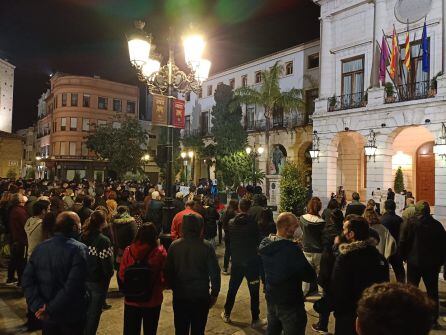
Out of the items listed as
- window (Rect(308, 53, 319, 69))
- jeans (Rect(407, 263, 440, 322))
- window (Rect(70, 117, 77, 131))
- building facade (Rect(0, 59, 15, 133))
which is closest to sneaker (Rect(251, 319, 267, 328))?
jeans (Rect(407, 263, 440, 322))

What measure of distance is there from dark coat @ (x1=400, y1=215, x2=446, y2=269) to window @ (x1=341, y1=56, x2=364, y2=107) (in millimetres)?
17261

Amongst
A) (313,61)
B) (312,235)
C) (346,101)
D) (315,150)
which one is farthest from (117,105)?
(312,235)

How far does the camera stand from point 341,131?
22.2 meters

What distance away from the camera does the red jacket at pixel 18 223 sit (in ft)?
22.8

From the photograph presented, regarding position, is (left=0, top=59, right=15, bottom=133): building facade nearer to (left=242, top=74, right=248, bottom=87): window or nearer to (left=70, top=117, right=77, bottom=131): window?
(left=70, top=117, right=77, bottom=131): window

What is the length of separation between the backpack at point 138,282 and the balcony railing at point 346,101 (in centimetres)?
2000

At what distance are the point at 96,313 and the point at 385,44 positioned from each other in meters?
20.2

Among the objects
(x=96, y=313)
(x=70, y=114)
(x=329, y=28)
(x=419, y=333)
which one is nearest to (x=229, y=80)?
(x=329, y=28)

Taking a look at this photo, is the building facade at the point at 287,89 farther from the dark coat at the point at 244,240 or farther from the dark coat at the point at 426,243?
the dark coat at the point at 244,240

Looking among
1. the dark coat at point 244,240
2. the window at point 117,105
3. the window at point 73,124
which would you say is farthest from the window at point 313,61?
the window at point 73,124

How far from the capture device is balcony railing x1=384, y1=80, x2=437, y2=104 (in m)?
18.5

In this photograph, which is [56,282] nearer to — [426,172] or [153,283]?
[153,283]

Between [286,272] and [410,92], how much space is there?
1907 cm

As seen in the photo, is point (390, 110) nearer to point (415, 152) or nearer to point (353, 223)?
point (415, 152)
